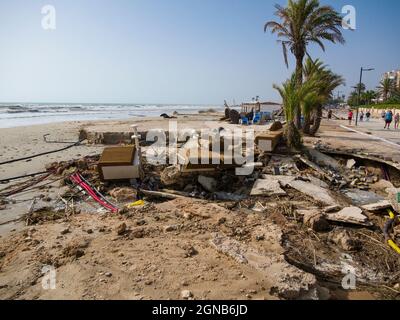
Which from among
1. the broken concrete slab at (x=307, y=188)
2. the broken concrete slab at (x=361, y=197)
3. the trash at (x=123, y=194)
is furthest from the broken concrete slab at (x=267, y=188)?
the trash at (x=123, y=194)

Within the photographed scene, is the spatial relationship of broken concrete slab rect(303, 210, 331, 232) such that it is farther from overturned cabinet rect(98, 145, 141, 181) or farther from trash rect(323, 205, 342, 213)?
overturned cabinet rect(98, 145, 141, 181)

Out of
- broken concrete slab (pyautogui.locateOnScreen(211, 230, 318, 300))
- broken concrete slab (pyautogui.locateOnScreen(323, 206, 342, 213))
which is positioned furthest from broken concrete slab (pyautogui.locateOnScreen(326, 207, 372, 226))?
broken concrete slab (pyautogui.locateOnScreen(211, 230, 318, 300))

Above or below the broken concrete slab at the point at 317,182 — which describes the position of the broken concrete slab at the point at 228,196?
below

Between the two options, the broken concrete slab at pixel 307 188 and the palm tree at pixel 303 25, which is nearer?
the broken concrete slab at pixel 307 188

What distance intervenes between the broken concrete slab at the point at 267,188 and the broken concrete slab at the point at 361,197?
1.92m

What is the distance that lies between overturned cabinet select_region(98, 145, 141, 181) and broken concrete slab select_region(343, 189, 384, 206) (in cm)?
574

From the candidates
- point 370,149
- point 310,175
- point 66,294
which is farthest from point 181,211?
point 370,149

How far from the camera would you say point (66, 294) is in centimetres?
307

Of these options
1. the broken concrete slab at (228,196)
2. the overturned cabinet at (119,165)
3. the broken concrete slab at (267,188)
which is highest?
the overturned cabinet at (119,165)

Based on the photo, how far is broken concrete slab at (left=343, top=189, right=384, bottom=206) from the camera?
6.73 meters

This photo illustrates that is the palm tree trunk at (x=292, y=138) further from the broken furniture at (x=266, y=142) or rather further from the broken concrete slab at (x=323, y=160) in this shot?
the broken furniture at (x=266, y=142)

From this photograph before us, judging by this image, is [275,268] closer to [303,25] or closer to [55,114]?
[303,25]

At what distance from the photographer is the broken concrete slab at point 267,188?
6652 millimetres

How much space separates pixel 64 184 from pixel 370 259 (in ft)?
24.1
